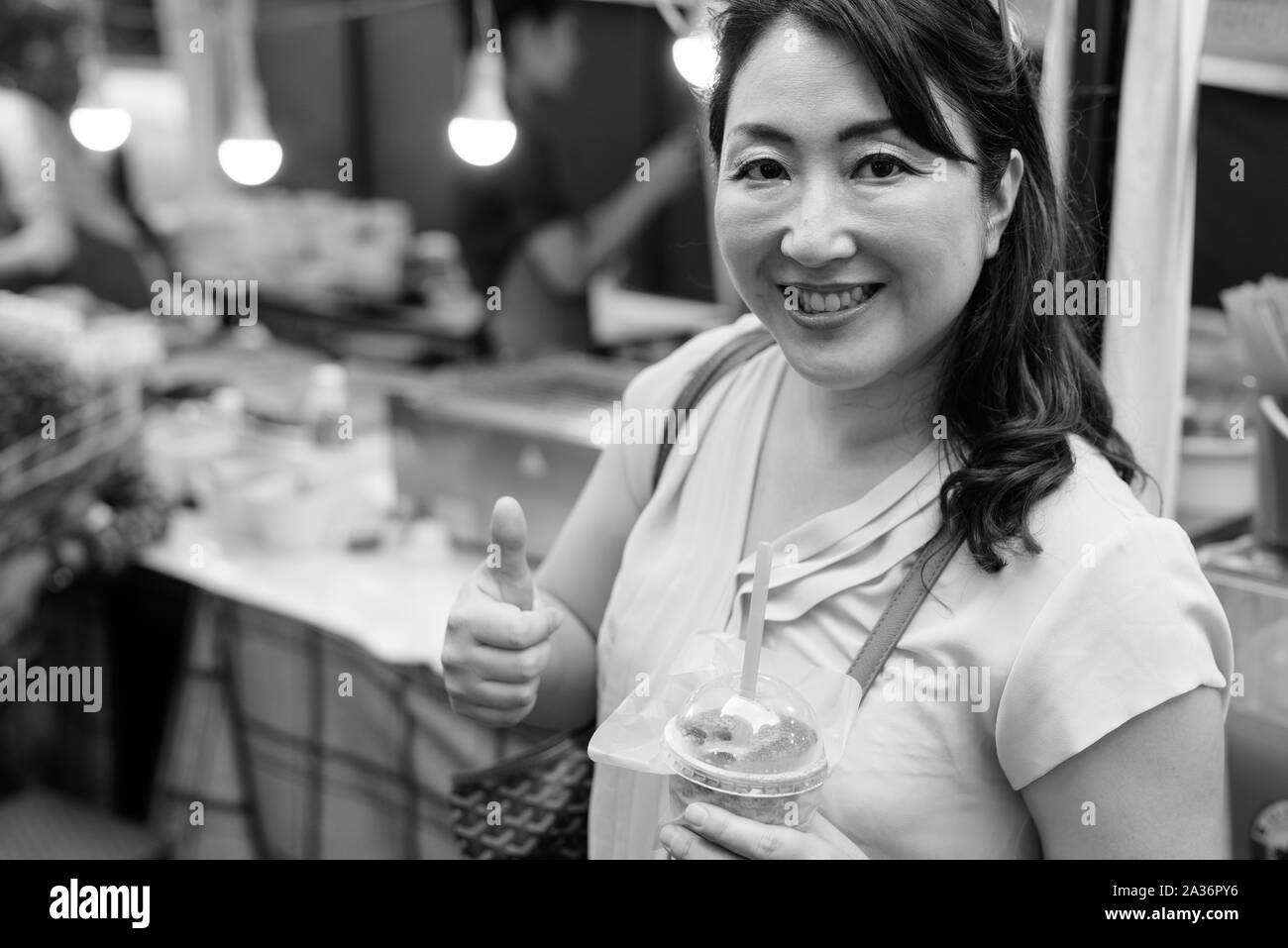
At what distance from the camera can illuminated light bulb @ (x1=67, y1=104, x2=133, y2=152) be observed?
132 inches

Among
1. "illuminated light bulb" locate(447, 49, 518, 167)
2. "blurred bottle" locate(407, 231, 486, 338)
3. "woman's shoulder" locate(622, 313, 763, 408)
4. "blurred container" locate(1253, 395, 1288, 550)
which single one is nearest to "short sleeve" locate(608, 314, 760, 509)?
"woman's shoulder" locate(622, 313, 763, 408)

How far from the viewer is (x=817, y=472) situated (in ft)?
4.16

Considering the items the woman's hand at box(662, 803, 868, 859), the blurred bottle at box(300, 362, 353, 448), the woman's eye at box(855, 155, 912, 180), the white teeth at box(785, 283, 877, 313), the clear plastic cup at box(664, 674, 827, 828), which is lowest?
the woman's hand at box(662, 803, 868, 859)

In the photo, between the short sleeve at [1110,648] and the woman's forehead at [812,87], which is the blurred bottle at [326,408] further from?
the short sleeve at [1110,648]

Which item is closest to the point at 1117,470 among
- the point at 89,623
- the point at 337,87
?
the point at 89,623

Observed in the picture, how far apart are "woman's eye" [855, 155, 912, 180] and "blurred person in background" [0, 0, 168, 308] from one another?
4166 millimetres

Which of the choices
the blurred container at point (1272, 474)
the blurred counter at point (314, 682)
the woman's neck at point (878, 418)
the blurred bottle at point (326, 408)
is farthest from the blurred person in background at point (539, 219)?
the woman's neck at point (878, 418)

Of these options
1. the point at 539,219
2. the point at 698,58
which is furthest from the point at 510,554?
the point at 539,219

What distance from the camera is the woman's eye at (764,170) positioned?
109 centimetres

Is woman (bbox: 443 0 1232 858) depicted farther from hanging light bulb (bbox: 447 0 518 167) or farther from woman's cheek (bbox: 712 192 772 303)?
hanging light bulb (bbox: 447 0 518 167)

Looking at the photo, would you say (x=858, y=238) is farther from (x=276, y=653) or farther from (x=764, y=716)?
(x=276, y=653)

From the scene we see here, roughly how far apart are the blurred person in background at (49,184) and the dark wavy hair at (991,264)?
4002 millimetres
